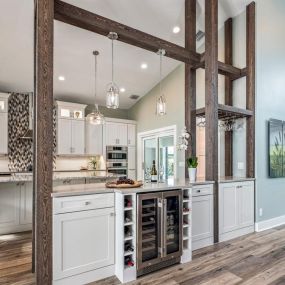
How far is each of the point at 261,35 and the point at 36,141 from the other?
4.37 m

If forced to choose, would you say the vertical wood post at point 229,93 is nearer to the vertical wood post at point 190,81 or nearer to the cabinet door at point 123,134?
the vertical wood post at point 190,81

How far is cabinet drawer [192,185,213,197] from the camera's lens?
10.5 feet

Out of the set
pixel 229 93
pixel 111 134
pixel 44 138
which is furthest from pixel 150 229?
pixel 111 134

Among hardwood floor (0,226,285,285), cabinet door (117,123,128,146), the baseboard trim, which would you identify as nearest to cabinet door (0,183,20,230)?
hardwood floor (0,226,285,285)

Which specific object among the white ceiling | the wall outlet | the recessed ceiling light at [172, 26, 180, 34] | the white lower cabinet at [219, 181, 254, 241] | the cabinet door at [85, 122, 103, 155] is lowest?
the white lower cabinet at [219, 181, 254, 241]

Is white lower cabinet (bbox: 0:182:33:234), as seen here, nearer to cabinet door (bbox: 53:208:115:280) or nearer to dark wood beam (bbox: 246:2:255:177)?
cabinet door (bbox: 53:208:115:280)

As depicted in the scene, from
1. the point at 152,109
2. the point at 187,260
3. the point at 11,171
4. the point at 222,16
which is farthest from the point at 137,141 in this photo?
the point at 187,260

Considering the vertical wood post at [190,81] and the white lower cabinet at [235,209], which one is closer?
the white lower cabinet at [235,209]

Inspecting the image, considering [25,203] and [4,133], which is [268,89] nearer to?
[25,203]

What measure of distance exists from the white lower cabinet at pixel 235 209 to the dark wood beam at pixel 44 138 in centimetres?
254

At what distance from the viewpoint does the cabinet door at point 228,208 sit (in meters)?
3.53

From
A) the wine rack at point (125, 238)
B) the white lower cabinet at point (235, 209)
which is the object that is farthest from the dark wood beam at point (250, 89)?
the wine rack at point (125, 238)

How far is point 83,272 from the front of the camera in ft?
7.58

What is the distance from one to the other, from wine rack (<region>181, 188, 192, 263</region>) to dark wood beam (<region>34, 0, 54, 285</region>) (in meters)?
1.62
